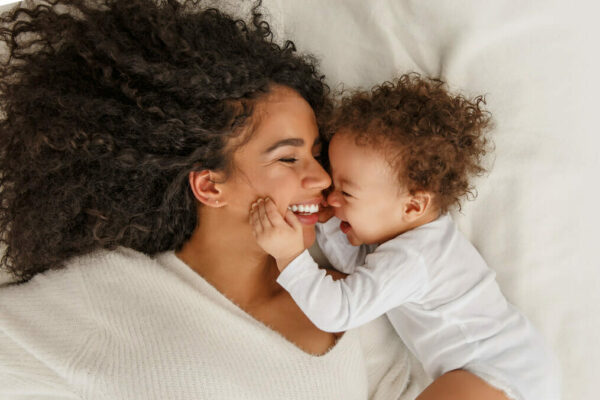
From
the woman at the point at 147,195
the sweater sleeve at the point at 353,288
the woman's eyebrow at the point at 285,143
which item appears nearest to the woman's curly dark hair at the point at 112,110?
the woman at the point at 147,195

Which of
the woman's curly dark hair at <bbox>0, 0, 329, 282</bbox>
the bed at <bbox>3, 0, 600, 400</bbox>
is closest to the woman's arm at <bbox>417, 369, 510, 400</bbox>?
the bed at <bbox>3, 0, 600, 400</bbox>

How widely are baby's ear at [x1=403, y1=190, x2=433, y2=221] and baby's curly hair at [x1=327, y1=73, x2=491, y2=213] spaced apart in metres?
0.02

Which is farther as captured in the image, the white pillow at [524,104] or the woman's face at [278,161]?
the white pillow at [524,104]

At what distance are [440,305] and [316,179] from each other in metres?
0.61

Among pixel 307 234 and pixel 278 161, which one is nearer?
pixel 278 161

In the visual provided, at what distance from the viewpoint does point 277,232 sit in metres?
1.71

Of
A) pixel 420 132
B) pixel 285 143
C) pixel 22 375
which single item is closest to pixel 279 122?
pixel 285 143

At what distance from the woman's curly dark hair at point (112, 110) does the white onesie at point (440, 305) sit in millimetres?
551

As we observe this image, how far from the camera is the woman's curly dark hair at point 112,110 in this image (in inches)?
65.4

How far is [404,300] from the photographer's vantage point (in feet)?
5.86

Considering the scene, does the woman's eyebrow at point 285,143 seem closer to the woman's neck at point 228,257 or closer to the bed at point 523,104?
the woman's neck at point 228,257

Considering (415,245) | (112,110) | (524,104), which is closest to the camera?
(112,110)

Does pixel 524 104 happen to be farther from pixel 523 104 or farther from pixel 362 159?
pixel 362 159

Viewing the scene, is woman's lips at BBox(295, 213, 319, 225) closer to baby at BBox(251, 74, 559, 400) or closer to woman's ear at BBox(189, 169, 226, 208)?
baby at BBox(251, 74, 559, 400)
